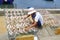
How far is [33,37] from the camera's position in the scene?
306cm

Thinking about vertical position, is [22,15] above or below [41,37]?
above

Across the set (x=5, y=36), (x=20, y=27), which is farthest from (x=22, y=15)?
(x=5, y=36)

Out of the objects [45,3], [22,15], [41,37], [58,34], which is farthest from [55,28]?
[45,3]

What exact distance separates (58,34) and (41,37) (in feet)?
1.14

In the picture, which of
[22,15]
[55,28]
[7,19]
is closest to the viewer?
[55,28]

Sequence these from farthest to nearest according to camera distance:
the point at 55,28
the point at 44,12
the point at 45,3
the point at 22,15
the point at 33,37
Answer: the point at 45,3, the point at 44,12, the point at 22,15, the point at 55,28, the point at 33,37

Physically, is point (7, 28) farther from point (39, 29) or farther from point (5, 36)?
point (39, 29)

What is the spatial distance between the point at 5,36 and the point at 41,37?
2.22ft

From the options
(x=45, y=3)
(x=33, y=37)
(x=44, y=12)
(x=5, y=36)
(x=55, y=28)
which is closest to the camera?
(x=33, y=37)

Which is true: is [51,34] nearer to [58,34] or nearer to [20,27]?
[58,34]

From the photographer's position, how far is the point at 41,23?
3.72 m

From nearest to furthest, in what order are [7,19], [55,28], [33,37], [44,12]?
[33,37]
[55,28]
[7,19]
[44,12]

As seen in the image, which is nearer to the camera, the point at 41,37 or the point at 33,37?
the point at 33,37

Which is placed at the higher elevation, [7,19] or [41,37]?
[7,19]
